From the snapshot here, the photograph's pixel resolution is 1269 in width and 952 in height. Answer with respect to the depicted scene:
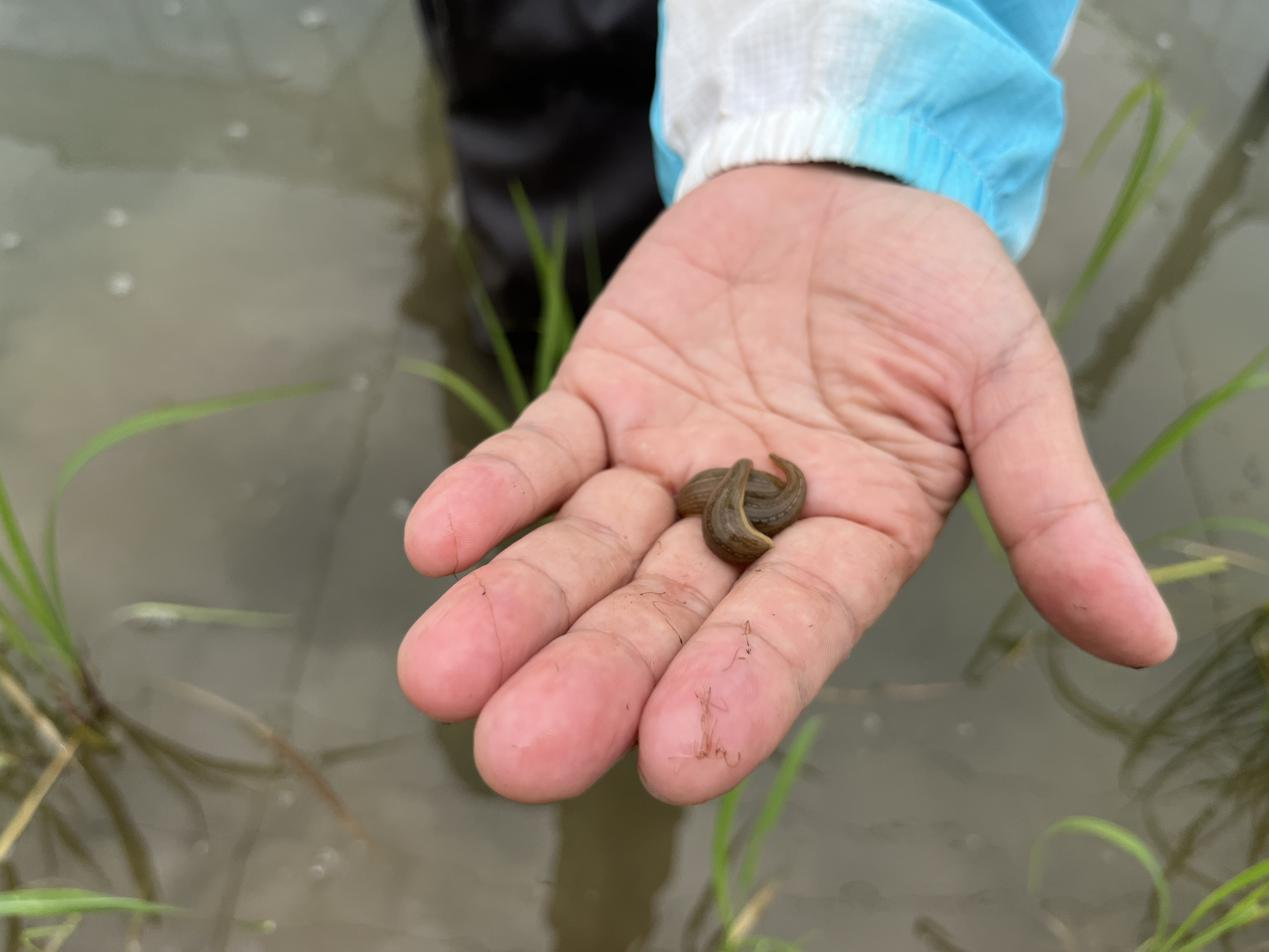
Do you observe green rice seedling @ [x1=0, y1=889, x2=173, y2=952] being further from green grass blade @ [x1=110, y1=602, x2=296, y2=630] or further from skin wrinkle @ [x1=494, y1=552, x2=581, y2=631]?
skin wrinkle @ [x1=494, y1=552, x2=581, y2=631]

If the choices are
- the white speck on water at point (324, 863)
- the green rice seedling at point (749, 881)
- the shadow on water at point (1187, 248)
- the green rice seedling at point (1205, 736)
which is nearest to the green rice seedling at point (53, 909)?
the white speck on water at point (324, 863)

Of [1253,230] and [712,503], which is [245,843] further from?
[1253,230]

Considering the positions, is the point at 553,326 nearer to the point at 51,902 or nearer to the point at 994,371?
the point at 994,371

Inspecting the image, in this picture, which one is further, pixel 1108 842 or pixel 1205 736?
pixel 1205 736

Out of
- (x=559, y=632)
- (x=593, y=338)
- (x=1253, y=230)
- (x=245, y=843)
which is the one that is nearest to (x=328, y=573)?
(x=245, y=843)

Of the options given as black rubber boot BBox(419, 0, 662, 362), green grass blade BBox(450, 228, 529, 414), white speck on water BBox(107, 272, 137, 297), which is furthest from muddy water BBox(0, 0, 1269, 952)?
black rubber boot BBox(419, 0, 662, 362)

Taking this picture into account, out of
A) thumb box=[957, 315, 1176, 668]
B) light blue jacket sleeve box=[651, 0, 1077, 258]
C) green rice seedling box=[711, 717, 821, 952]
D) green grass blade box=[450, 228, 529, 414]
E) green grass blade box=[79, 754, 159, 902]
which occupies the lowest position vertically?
green grass blade box=[79, 754, 159, 902]

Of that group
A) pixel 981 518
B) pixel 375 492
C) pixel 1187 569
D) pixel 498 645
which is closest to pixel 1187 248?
pixel 1187 569
